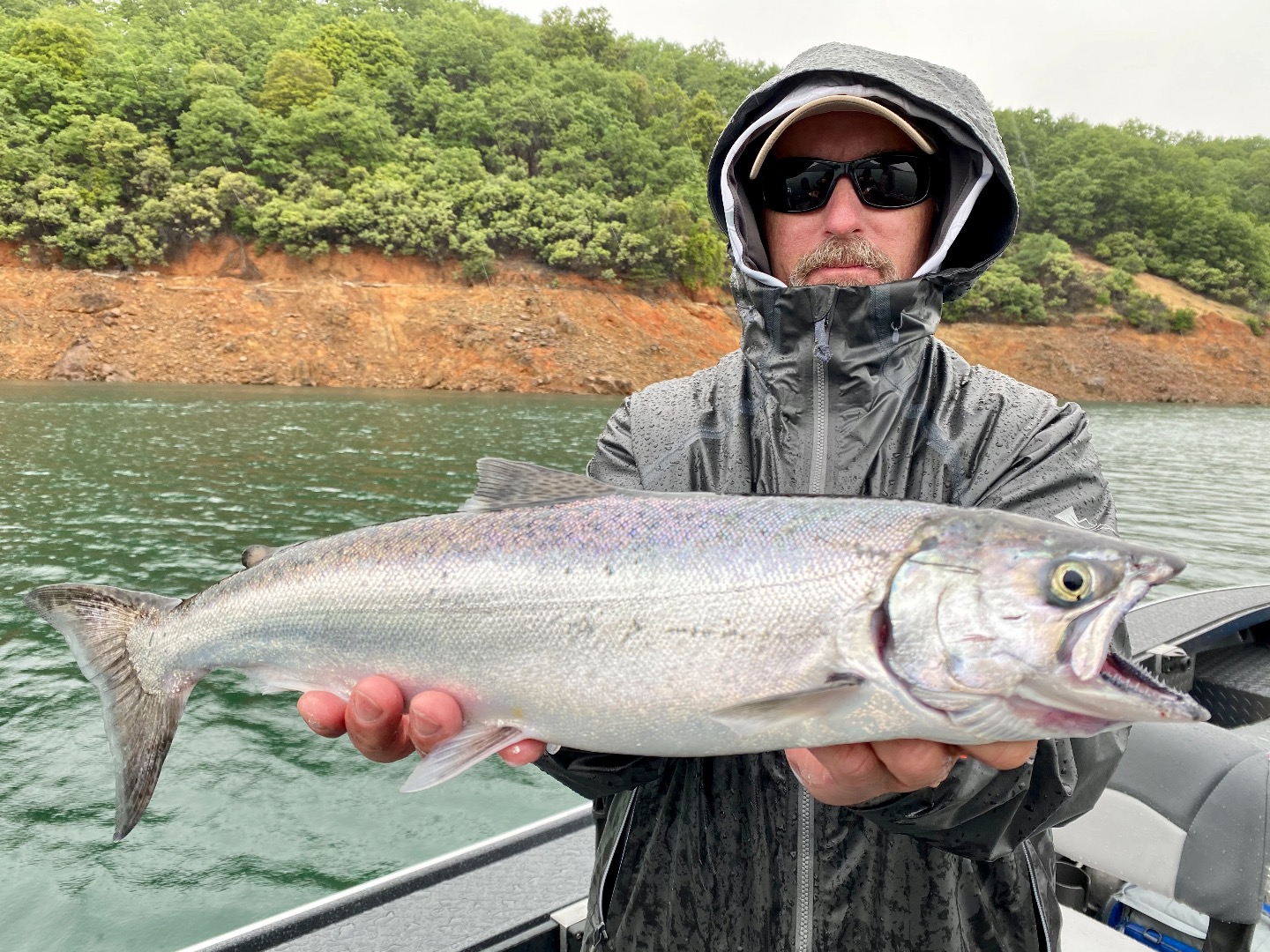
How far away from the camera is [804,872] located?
2.06 metres

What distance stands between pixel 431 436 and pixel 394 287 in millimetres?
23163

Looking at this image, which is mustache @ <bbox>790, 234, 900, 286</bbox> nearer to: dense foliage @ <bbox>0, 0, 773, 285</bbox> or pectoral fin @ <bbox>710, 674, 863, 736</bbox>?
pectoral fin @ <bbox>710, 674, 863, 736</bbox>

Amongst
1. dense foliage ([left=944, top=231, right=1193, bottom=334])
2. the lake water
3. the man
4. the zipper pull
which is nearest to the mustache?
the man

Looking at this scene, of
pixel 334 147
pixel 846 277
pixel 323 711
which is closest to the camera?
pixel 323 711

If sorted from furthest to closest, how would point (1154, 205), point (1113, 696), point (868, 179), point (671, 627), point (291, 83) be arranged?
point (1154, 205) < point (291, 83) < point (868, 179) < point (671, 627) < point (1113, 696)

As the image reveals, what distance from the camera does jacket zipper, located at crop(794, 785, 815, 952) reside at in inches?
80.4

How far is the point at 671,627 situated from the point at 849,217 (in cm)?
168

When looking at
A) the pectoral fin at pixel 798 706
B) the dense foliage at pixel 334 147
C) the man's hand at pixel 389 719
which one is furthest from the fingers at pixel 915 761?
the dense foliage at pixel 334 147

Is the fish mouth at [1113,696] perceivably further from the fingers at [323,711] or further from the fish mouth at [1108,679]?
the fingers at [323,711]

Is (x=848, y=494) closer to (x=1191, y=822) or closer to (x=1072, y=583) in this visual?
(x=1072, y=583)

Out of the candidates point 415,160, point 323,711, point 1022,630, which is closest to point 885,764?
point 1022,630

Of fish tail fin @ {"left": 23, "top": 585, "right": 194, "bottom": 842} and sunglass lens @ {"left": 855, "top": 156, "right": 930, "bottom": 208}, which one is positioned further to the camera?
sunglass lens @ {"left": 855, "top": 156, "right": 930, "bottom": 208}

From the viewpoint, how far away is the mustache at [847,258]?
2.85 metres

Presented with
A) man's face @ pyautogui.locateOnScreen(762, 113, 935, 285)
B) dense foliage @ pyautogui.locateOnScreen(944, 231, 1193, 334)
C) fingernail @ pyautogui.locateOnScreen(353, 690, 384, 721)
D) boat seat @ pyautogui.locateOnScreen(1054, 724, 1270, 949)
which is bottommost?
boat seat @ pyautogui.locateOnScreen(1054, 724, 1270, 949)
